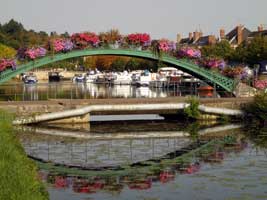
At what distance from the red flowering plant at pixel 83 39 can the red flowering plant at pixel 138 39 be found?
203 cm

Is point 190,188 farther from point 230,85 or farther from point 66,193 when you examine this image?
point 230,85

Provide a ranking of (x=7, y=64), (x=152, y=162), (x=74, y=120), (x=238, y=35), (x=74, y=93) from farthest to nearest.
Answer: (x=238, y=35)
(x=74, y=93)
(x=7, y=64)
(x=74, y=120)
(x=152, y=162)

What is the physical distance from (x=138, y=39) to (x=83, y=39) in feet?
10.8

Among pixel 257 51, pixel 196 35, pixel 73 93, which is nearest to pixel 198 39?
pixel 196 35

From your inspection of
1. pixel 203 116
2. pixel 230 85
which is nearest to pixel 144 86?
pixel 230 85

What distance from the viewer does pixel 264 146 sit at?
23688 mm

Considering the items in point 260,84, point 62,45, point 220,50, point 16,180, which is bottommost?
point 16,180

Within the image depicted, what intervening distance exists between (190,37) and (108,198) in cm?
13345

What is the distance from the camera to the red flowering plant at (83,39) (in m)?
34.9

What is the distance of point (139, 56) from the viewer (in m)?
36.5

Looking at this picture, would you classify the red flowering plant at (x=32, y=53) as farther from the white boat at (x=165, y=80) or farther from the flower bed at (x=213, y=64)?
the white boat at (x=165, y=80)

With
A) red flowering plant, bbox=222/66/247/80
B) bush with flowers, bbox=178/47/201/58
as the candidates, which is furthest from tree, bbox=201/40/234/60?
bush with flowers, bbox=178/47/201/58

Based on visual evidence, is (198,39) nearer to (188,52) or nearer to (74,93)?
(74,93)

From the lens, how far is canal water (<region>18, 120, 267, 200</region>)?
15.7 metres
